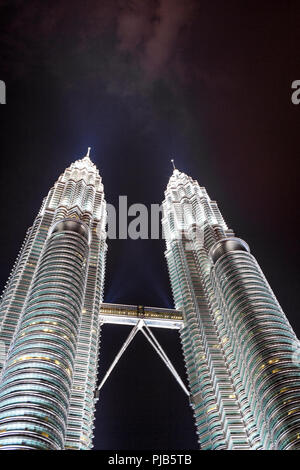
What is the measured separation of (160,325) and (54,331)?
4741cm

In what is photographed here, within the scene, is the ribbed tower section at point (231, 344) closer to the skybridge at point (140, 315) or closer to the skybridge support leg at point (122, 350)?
the skybridge at point (140, 315)

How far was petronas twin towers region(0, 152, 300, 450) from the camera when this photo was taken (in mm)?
76938

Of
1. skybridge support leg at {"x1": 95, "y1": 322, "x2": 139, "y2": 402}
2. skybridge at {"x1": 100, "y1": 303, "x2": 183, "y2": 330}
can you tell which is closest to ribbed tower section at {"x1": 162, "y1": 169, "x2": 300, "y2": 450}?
skybridge at {"x1": 100, "y1": 303, "x2": 183, "y2": 330}

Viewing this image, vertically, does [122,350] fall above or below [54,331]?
above

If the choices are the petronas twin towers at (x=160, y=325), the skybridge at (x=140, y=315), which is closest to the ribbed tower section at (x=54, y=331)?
the petronas twin towers at (x=160, y=325)

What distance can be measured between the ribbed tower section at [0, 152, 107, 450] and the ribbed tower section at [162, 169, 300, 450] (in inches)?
1014

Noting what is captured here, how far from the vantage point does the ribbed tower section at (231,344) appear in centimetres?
8175

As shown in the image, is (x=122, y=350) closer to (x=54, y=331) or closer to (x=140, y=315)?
(x=140, y=315)

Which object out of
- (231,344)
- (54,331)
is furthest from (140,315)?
(54,331)

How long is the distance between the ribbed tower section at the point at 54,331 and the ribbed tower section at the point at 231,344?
84.5ft

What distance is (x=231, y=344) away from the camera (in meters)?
106

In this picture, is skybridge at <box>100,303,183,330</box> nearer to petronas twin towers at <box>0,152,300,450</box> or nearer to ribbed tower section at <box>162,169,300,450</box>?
petronas twin towers at <box>0,152,300,450</box>

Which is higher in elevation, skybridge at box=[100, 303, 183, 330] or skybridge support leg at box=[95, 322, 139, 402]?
skybridge at box=[100, 303, 183, 330]
